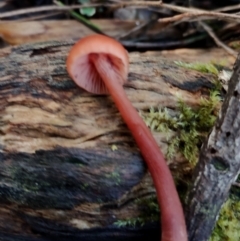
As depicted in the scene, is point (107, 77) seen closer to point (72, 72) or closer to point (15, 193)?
point (72, 72)

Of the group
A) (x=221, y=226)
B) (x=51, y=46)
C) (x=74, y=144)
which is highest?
(x=51, y=46)

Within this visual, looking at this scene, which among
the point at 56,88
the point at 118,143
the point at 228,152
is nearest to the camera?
the point at 228,152

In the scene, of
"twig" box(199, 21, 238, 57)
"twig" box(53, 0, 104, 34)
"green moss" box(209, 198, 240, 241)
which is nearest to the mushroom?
"green moss" box(209, 198, 240, 241)

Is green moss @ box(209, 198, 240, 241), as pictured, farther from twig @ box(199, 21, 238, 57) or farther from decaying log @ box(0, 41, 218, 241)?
twig @ box(199, 21, 238, 57)

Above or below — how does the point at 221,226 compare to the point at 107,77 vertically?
below

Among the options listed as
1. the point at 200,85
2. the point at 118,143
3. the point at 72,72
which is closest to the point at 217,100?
the point at 200,85

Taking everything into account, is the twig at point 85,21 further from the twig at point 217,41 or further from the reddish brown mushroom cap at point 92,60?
the reddish brown mushroom cap at point 92,60
